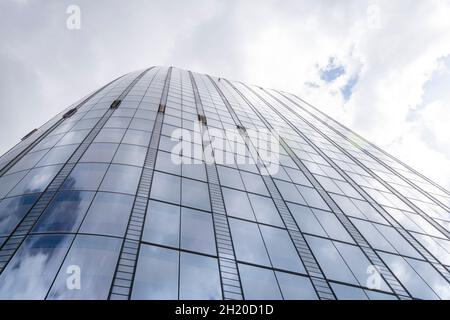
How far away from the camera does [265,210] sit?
1827 cm

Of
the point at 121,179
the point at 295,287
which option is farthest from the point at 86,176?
the point at 295,287

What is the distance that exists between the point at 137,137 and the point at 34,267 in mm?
11728

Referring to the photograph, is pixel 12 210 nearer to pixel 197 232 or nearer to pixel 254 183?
pixel 197 232

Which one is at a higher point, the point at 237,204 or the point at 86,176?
the point at 86,176

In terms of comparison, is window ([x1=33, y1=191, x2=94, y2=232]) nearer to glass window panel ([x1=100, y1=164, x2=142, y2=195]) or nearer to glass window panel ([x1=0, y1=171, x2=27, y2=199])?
glass window panel ([x1=100, y1=164, x2=142, y2=195])

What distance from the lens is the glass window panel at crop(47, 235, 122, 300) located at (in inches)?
388

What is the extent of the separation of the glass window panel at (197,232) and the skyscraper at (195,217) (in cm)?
6

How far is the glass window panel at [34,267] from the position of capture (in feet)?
32.5

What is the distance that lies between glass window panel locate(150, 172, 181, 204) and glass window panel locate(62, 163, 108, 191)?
2.61 m

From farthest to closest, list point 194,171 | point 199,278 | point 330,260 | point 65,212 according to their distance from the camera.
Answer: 1. point 194,171
2. point 330,260
3. point 65,212
4. point 199,278

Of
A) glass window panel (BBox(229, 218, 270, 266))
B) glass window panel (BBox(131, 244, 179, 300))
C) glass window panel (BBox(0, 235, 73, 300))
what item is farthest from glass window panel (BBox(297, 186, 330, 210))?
glass window panel (BBox(0, 235, 73, 300))

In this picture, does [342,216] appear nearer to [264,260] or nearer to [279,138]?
[264,260]

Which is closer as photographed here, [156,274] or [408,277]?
[156,274]
